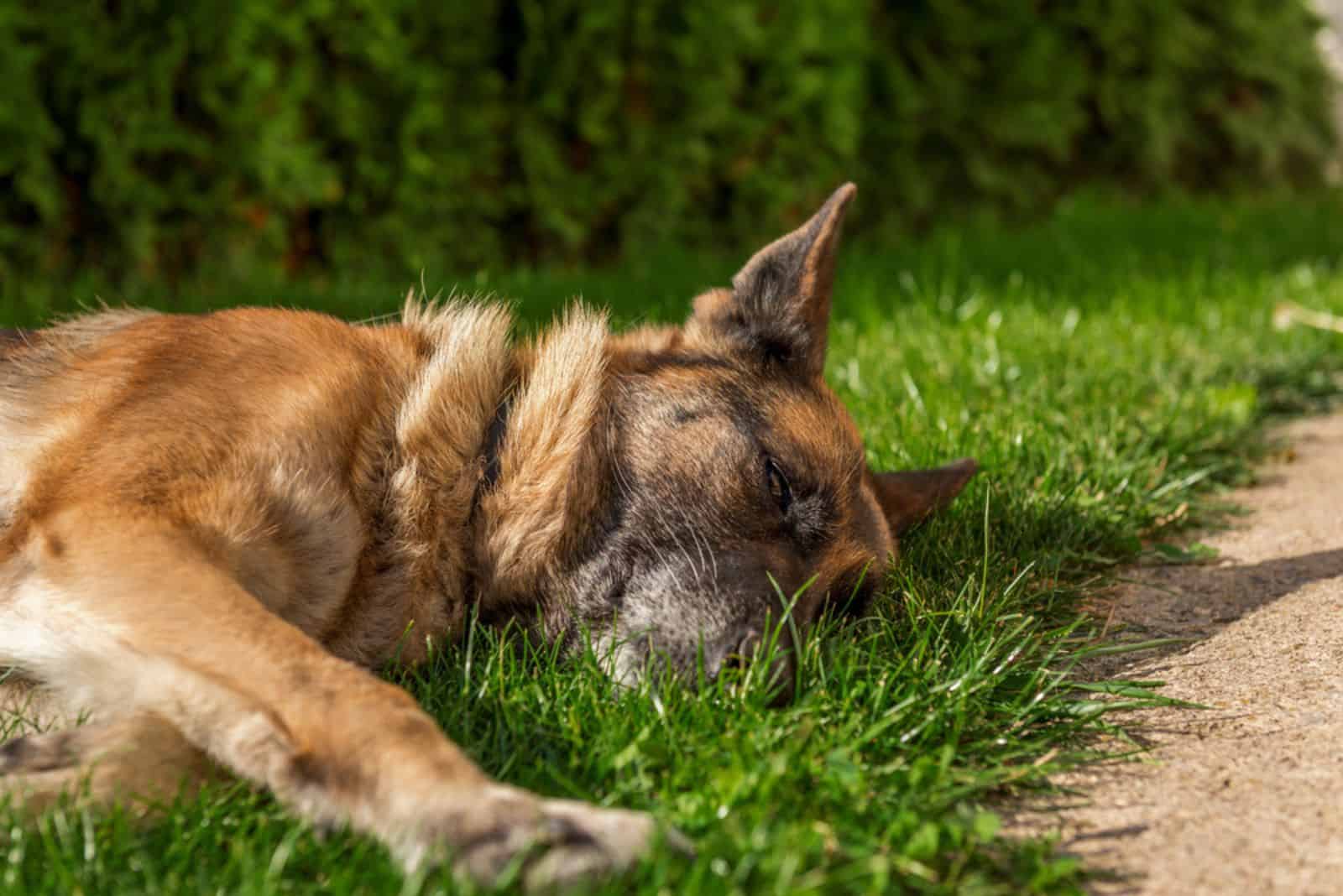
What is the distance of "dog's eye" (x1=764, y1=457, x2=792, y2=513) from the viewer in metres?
3.17

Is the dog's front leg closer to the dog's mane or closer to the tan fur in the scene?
the tan fur

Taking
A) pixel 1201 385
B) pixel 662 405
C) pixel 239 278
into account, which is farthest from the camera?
pixel 239 278

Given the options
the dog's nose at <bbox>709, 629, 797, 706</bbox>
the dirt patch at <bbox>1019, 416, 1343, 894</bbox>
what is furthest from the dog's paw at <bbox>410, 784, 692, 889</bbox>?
the dirt patch at <bbox>1019, 416, 1343, 894</bbox>

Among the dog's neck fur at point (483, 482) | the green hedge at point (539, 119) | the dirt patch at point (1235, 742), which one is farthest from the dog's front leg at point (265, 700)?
the green hedge at point (539, 119)

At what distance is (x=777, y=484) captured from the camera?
319 centimetres

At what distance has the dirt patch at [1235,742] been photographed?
7.23 ft

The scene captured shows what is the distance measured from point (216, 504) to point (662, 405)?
1.14 m

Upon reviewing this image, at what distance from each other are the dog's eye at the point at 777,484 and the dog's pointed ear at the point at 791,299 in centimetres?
44

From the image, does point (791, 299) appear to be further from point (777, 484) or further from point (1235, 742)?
point (1235, 742)

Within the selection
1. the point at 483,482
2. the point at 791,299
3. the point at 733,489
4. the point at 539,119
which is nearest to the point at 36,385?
the point at 483,482

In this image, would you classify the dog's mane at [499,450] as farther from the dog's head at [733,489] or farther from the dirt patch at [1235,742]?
the dirt patch at [1235,742]

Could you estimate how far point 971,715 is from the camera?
2.70 metres

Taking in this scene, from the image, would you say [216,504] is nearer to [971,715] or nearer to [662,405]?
[662,405]

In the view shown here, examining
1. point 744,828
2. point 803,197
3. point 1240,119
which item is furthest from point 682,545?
point 1240,119
